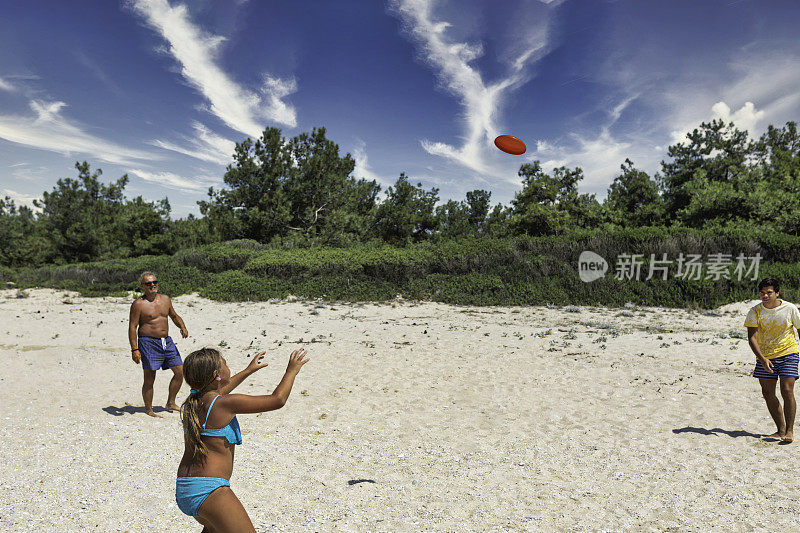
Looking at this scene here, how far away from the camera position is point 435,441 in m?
5.36

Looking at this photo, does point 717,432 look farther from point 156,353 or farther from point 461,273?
point 461,273

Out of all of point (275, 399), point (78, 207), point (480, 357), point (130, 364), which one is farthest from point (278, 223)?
point (275, 399)

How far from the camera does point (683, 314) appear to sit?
14.2 m

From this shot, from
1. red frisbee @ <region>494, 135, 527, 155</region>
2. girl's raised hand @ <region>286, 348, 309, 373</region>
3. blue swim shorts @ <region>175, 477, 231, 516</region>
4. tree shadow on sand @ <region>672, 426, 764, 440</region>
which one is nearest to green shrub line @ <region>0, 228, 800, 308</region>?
red frisbee @ <region>494, 135, 527, 155</region>

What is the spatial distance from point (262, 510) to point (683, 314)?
15111 mm

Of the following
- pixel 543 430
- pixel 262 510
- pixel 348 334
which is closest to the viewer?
pixel 262 510

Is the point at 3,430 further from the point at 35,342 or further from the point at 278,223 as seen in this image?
the point at 278,223

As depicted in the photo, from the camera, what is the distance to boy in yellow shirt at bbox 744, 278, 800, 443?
Answer: 4.95 metres

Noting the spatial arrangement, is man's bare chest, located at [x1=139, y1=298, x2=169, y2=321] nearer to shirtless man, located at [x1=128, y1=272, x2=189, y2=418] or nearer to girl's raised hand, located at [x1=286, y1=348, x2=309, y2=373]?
shirtless man, located at [x1=128, y1=272, x2=189, y2=418]

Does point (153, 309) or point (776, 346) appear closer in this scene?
point (776, 346)

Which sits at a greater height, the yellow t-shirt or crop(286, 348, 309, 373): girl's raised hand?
the yellow t-shirt

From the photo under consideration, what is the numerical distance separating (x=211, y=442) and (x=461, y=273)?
1702cm

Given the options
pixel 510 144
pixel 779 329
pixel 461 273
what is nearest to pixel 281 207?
pixel 461 273

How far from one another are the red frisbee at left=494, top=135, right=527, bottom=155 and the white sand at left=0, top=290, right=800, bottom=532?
453 centimetres
